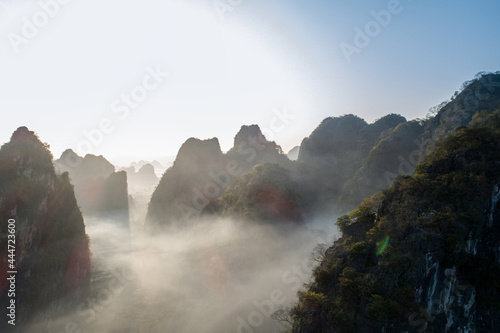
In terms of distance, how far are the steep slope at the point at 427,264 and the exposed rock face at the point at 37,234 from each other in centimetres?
2974

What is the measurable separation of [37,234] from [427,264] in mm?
41282

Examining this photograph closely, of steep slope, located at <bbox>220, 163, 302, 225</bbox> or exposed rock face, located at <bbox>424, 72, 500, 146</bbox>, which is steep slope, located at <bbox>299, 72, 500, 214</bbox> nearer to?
exposed rock face, located at <bbox>424, 72, 500, 146</bbox>

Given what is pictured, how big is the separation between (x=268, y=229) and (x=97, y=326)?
31.2m

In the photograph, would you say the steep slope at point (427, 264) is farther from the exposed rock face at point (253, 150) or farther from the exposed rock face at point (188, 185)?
the exposed rock face at point (253, 150)

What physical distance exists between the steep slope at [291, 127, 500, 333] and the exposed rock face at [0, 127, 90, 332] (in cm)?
2974

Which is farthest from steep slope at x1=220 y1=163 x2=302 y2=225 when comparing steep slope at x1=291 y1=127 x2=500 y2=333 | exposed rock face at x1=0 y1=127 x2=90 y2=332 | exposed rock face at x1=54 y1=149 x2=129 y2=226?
exposed rock face at x1=54 y1=149 x2=129 y2=226

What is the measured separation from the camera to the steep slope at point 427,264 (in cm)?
1650

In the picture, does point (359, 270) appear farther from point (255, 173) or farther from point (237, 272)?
point (255, 173)

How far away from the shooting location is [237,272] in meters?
40.5

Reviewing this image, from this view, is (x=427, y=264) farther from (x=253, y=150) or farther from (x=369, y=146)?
(x=253, y=150)

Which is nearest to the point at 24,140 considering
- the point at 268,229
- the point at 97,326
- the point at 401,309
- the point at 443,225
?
the point at 97,326

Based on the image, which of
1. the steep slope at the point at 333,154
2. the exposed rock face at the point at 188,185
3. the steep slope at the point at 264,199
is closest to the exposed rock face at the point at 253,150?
the exposed rock face at the point at 188,185

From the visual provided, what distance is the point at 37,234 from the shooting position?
99.0 ft

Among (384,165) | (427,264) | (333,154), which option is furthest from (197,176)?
(427,264)
